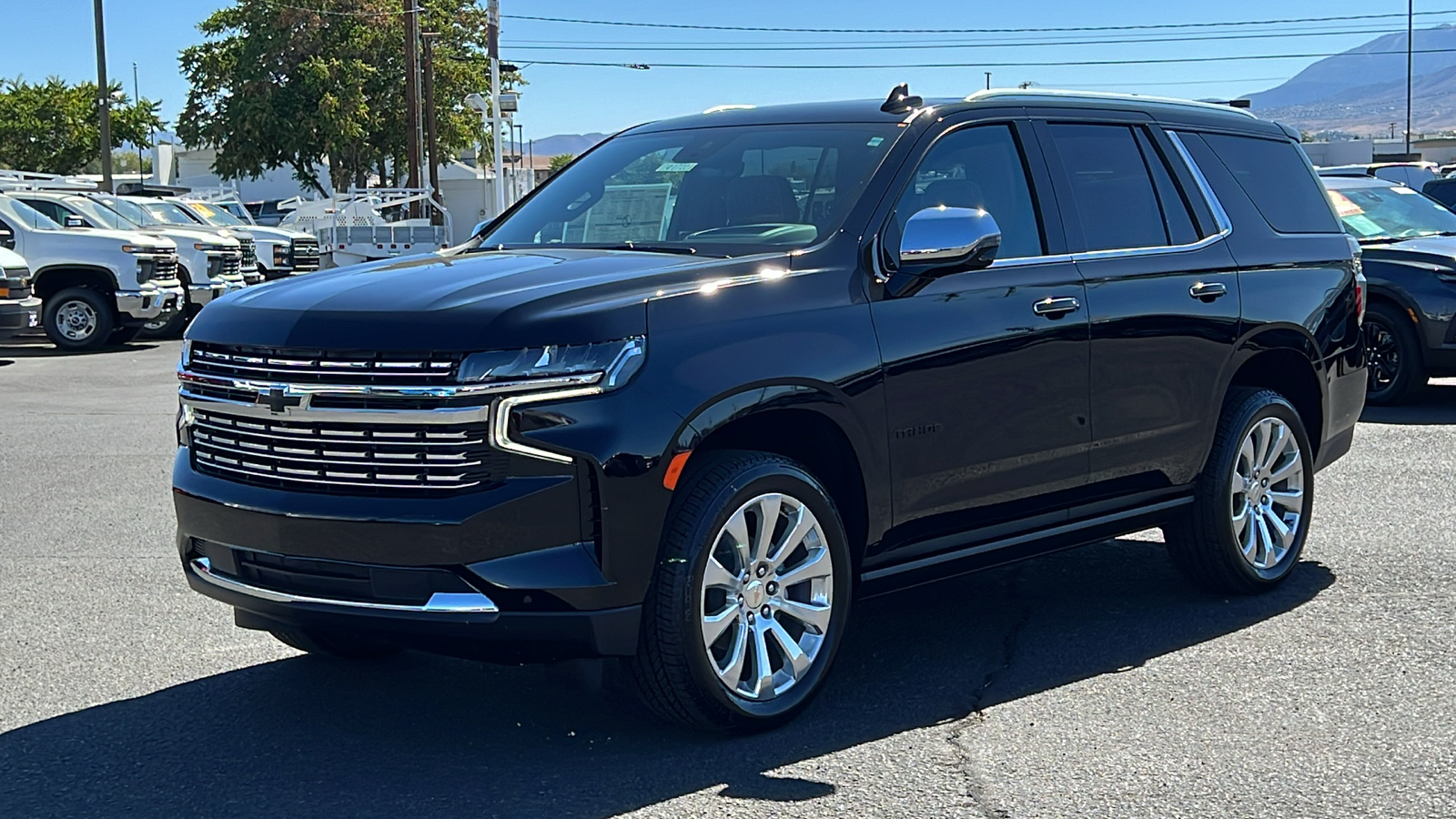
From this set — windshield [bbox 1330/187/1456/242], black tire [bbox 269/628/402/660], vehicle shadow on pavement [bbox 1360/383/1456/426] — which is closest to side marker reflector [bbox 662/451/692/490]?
black tire [bbox 269/628/402/660]

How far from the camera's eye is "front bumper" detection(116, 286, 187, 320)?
1994 centimetres

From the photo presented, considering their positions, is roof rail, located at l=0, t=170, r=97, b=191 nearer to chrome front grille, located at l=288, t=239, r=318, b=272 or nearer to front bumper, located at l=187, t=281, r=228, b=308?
front bumper, located at l=187, t=281, r=228, b=308

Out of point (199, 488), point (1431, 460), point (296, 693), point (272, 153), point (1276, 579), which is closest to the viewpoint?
point (199, 488)

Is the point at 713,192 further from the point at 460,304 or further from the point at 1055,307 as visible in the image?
the point at 460,304

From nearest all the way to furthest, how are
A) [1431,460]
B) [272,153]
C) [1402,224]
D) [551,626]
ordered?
[551,626] < [1431,460] < [1402,224] < [272,153]

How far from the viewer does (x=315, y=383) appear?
14.8ft

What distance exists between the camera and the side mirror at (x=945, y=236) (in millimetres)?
5109

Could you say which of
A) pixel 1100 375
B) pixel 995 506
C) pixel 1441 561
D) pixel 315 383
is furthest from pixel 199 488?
pixel 1441 561

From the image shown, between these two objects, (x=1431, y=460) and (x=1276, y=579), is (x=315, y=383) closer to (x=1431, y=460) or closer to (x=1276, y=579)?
(x=1276, y=579)

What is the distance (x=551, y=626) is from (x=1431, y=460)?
737cm

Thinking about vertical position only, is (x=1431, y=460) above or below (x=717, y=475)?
below

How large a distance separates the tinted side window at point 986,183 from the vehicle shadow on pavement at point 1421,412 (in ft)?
22.4

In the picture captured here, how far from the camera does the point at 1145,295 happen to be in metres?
6.06

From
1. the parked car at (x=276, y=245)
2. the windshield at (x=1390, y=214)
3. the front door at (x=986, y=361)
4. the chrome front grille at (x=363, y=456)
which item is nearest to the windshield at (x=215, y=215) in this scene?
the parked car at (x=276, y=245)
